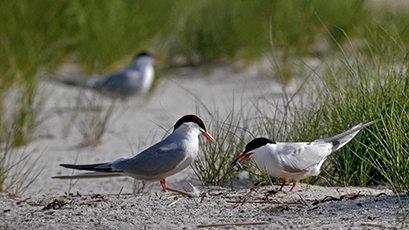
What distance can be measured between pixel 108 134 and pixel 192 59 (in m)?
3.03

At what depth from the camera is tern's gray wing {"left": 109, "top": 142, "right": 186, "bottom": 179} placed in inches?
199

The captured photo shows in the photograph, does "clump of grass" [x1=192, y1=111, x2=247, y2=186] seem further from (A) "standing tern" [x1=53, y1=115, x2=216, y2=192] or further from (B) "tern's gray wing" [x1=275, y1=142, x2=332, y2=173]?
(B) "tern's gray wing" [x1=275, y1=142, x2=332, y2=173]

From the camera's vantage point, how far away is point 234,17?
11016 millimetres

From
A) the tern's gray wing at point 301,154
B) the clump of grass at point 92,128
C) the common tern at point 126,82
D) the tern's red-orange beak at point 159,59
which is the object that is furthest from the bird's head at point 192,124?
the tern's red-orange beak at point 159,59

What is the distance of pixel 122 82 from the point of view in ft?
31.1

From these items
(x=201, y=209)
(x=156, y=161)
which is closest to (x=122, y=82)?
(x=156, y=161)

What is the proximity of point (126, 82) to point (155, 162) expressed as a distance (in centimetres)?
450

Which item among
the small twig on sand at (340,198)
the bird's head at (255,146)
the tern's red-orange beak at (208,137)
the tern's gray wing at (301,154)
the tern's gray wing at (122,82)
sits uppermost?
the tern's gray wing at (122,82)

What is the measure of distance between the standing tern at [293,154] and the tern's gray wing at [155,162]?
31 centimetres

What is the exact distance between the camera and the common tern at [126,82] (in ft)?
30.8

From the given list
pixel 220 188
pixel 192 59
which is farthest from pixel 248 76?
pixel 220 188

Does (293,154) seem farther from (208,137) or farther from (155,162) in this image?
(155,162)

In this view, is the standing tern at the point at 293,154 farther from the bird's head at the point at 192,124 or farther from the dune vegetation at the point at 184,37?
the dune vegetation at the point at 184,37

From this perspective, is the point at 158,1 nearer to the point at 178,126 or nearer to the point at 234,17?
the point at 234,17
